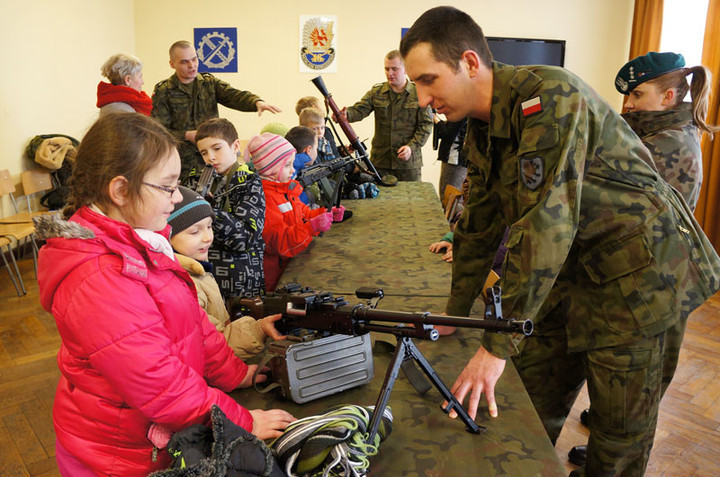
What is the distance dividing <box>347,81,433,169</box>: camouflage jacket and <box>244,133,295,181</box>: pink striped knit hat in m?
2.62

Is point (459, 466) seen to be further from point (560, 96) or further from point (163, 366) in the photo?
point (560, 96)

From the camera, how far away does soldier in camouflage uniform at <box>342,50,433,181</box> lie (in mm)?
5125

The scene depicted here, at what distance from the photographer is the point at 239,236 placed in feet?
7.34

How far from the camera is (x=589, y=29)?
7477 mm

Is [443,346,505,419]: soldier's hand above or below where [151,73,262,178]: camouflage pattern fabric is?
below

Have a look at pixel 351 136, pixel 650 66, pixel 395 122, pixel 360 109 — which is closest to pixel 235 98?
pixel 351 136

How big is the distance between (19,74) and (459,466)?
5767 millimetres

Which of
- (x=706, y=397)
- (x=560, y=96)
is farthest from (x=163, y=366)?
(x=706, y=397)

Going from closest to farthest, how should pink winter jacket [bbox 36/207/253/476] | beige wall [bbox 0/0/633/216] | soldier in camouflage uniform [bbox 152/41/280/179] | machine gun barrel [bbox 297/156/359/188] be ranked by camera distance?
pink winter jacket [bbox 36/207/253/476]
machine gun barrel [bbox 297/156/359/188]
soldier in camouflage uniform [bbox 152/41/280/179]
beige wall [bbox 0/0/633/216]

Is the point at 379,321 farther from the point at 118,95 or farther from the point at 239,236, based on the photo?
the point at 118,95

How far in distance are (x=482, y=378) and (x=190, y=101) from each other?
409cm

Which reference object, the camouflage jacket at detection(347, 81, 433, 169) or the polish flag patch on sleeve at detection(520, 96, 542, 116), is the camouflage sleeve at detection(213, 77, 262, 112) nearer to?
the camouflage jacket at detection(347, 81, 433, 169)

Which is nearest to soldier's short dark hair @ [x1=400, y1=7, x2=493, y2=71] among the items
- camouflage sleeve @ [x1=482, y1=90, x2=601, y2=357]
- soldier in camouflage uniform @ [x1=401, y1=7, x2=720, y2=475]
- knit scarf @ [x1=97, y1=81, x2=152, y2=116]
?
soldier in camouflage uniform @ [x1=401, y1=7, x2=720, y2=475]

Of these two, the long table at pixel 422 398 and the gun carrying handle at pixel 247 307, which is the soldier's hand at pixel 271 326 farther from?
the long table at pixel 422 398
